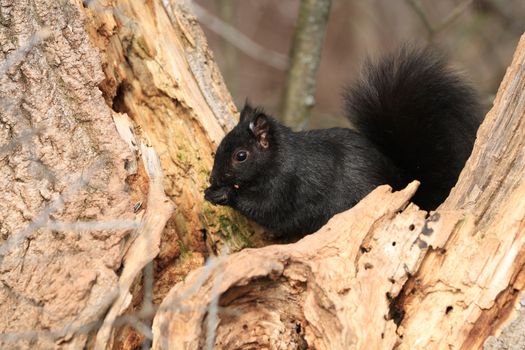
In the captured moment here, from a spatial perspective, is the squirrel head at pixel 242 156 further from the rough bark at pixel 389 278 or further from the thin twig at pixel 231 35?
the thin twig at pixel 231 35

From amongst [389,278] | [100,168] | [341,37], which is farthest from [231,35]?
[341,37]

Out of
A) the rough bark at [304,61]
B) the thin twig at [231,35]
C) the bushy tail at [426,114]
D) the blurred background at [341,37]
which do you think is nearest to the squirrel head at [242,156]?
the bushy tail at [426,114]

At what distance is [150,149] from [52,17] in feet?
1.88

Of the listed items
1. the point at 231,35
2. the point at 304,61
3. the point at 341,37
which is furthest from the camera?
the point at 341,37

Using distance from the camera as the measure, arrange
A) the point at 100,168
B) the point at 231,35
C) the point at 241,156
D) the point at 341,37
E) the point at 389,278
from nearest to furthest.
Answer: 1. the point at 389,278
2. the point at 100,168
3. the point at 241,156
4. the point at 231,35
5. the point at 341,37

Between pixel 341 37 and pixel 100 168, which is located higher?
pixel 341 37

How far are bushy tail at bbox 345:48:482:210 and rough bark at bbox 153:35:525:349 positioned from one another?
0.77 m

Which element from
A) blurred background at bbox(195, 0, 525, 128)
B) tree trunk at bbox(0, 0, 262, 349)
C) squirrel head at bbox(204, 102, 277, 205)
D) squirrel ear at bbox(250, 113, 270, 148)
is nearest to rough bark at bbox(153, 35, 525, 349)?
tree trunk at bbox(0, 0, 262, 349)

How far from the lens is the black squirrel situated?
117 inches

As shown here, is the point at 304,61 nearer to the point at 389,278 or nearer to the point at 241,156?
the point at 241,156

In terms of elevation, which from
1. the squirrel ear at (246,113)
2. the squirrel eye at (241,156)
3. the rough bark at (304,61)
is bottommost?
the squirrel eye at (241,156)

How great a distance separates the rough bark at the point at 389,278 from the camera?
Result: 1.96 meters

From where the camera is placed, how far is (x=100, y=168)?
94.6 inches

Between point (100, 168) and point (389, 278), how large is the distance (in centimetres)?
100
